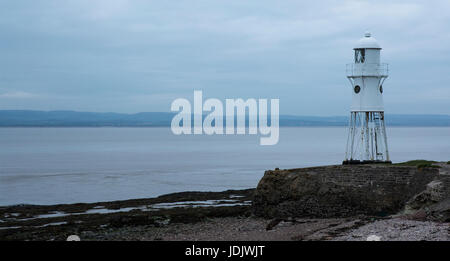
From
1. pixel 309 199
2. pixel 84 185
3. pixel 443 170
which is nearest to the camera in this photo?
pixel 443 170

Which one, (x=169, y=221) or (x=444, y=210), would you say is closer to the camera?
(x=444, y=210)

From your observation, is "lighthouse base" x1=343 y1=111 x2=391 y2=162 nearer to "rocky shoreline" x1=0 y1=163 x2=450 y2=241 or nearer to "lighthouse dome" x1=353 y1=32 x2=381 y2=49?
"lighthouse dome" x1=353 y1=32 x2=381 y2=49

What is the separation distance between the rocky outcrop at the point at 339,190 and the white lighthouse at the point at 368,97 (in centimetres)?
606

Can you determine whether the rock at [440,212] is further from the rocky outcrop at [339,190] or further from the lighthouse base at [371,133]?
the lighthouse base at [371,133]

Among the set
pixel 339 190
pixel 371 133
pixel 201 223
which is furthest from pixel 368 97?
pixel 201 223

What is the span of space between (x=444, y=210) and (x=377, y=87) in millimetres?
13844

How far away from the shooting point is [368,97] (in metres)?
33.5

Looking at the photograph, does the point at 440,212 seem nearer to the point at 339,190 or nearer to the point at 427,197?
the point at 427,197

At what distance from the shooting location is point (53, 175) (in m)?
56.7

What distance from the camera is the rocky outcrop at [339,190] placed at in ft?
85.1

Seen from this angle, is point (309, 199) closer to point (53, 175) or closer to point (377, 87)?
point (377, 87)

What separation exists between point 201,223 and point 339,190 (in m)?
6.23
